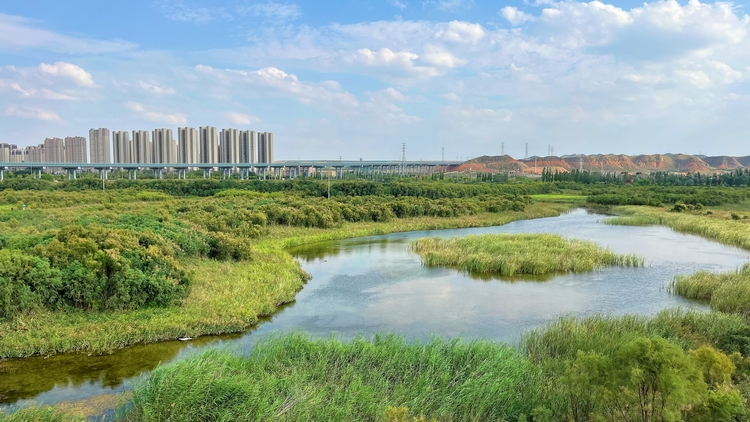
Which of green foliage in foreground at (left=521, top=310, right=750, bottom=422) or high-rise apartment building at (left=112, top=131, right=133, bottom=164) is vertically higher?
high-rise apartment building at (left=112, top=131, right=133, bottom=164)

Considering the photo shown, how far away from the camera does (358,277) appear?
19703 millimetres

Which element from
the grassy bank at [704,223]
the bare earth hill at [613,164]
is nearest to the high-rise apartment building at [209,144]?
the bare earth hill at [613,164]

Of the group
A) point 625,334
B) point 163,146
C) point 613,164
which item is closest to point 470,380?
point 625,334

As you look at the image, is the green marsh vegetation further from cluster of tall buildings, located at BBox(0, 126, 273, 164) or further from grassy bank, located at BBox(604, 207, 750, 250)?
cluster of tall buildings, located at BBox(0, 126, 273, 164)

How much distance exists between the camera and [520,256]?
2128cm

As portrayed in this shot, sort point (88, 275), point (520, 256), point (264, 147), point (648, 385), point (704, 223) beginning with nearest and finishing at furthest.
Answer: point (648, 385), point (88, 275), point (520, 256), point (704, 223), point (264, 147)

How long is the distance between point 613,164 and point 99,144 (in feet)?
518

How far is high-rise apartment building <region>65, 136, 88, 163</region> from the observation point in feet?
432

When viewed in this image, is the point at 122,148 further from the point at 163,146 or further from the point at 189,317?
the point at 189,317

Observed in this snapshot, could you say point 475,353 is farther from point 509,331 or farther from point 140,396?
point 140,396

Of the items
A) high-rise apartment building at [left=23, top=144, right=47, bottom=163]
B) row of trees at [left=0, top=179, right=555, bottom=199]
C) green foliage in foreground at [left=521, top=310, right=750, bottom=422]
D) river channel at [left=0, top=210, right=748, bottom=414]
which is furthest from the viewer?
high-rise apartment building at [left=23, top=144, right=47, bottom=163]

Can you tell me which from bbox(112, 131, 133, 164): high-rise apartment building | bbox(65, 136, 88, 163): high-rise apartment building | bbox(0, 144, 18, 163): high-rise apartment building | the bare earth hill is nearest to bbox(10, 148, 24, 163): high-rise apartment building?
bbox(0, 144, 18, 163): high-rise apartment building

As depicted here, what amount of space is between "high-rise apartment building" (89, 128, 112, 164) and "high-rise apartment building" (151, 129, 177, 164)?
1245 centimetres

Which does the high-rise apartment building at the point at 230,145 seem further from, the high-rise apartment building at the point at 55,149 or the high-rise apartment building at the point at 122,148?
the high-rise apartment building at the point at 55,149
